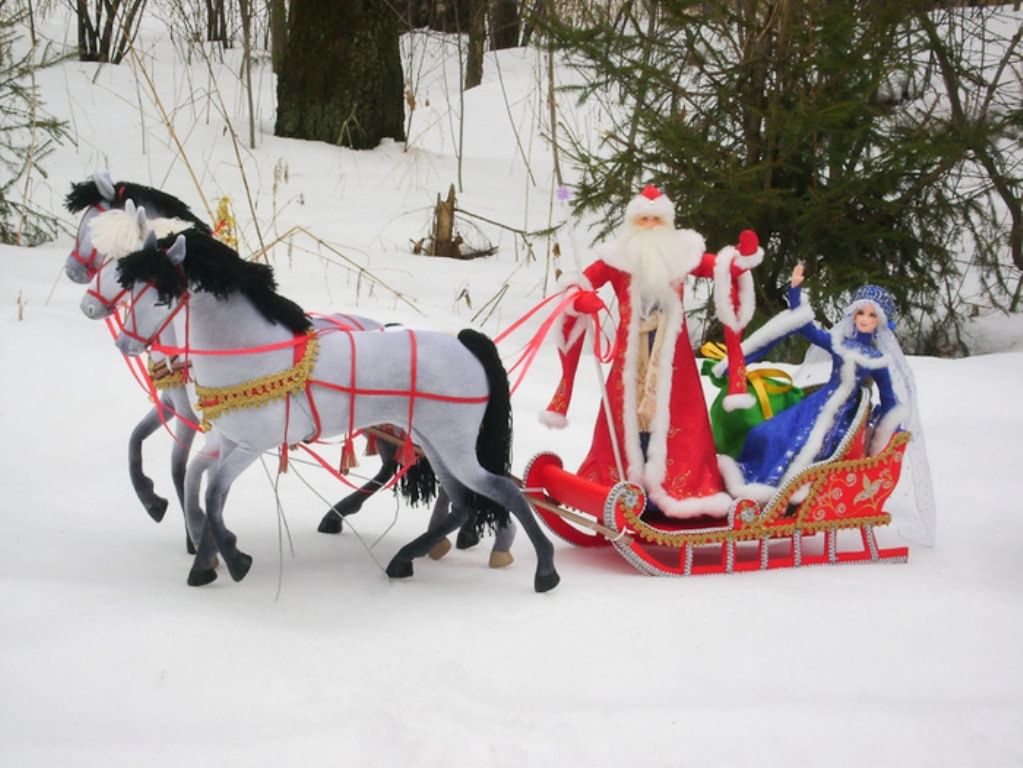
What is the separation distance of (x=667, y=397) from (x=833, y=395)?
50 centimetres

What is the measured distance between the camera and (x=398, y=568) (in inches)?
123

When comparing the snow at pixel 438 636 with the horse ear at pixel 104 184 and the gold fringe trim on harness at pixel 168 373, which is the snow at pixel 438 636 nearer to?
the gold fringe trim on harness at pixel 168 373

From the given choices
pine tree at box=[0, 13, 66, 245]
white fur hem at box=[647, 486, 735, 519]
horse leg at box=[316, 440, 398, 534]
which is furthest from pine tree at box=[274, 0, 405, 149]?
white fur hem at box=[647, 486, 735, 519]

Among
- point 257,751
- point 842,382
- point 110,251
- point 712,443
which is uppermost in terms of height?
point 110,251

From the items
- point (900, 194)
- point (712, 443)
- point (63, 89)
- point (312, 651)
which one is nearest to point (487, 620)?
point (312, 651)

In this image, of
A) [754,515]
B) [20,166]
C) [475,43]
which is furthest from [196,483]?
[475,43]

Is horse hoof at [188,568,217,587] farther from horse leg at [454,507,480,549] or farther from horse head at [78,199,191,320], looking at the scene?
horse leg at [454,507,480,549]

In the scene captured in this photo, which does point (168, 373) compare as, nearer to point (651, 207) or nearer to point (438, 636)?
point (438, 636)

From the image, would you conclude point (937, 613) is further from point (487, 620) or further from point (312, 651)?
point (312, 651)

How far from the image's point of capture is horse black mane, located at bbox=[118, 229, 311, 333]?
267 cm

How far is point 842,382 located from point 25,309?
3.50 metres

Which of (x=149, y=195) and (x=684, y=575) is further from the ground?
(x=149, y=195)

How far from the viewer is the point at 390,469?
3.47m

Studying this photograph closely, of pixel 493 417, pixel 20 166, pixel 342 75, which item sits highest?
pixel 342 75
